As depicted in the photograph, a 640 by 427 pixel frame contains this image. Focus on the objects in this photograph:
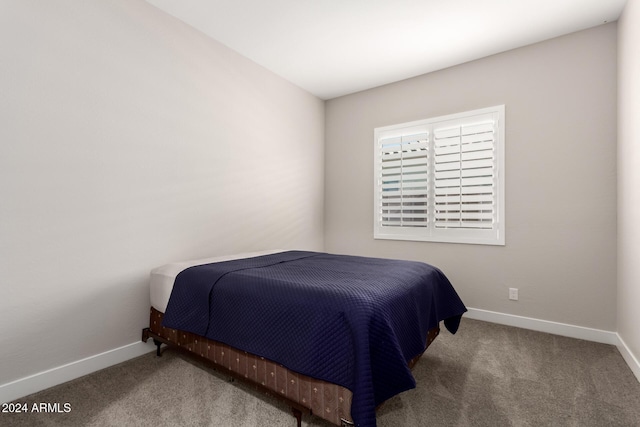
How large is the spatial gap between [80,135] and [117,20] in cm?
87

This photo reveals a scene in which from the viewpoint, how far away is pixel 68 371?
1.90m

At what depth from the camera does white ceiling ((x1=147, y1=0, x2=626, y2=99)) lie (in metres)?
2.30

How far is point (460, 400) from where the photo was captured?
5.56 ft

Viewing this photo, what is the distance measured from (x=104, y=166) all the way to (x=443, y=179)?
9.80 feet

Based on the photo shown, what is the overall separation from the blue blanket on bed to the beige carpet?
327 mm

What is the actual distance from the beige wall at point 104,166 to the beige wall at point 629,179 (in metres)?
3.01

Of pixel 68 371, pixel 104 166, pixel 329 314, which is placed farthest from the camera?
pixel 104 166

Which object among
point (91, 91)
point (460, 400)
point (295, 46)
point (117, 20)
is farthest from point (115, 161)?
point (460, 400)

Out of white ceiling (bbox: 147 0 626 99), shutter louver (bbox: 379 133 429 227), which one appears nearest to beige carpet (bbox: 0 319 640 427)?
shutter louver (bbox: 379 133 429 227)

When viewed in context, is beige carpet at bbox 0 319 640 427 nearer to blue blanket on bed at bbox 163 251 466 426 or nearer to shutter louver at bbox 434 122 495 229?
blue blanket on bed at bbox 163 251 466 426

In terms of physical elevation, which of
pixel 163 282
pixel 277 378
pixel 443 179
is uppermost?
pixel 443 179

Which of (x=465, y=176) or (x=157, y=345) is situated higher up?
(x=465, y=176)

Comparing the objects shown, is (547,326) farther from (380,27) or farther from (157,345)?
(157,345)

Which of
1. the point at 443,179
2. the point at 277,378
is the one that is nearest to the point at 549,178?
the point at 443,179
